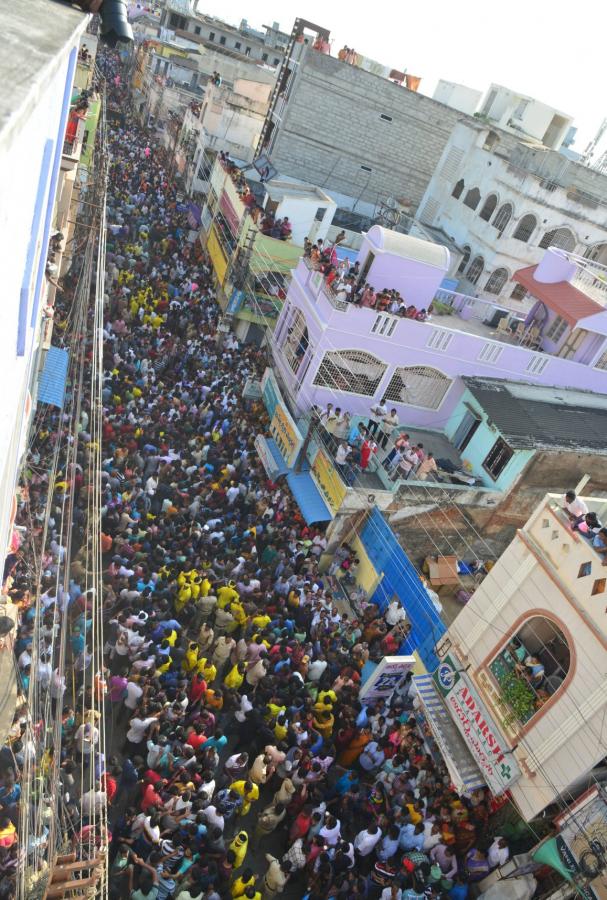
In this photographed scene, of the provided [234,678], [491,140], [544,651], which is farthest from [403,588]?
[491,140]

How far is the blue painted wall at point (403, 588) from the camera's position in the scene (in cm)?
1423

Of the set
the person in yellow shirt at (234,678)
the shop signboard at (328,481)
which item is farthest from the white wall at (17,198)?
the shop signboard at (328,481)

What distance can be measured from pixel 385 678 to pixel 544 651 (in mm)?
2868

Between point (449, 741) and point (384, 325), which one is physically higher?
point (384, 325)

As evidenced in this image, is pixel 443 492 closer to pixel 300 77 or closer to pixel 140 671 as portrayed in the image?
pixel 140 671

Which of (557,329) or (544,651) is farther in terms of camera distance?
(557,329)

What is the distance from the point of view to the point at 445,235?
3209 centimetres

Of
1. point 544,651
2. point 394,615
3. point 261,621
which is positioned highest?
point 544,651

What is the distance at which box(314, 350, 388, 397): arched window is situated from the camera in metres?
19.3

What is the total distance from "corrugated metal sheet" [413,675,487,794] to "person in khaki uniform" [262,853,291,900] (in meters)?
3.62

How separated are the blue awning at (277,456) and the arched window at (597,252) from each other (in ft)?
60.3

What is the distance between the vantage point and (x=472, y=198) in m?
30.5

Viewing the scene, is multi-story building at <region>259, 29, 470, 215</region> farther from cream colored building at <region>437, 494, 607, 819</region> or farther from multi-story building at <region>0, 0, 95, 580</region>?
multi-story building at <region>0, 0, 95, 580</region>

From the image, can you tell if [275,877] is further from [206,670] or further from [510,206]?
[510,206]
